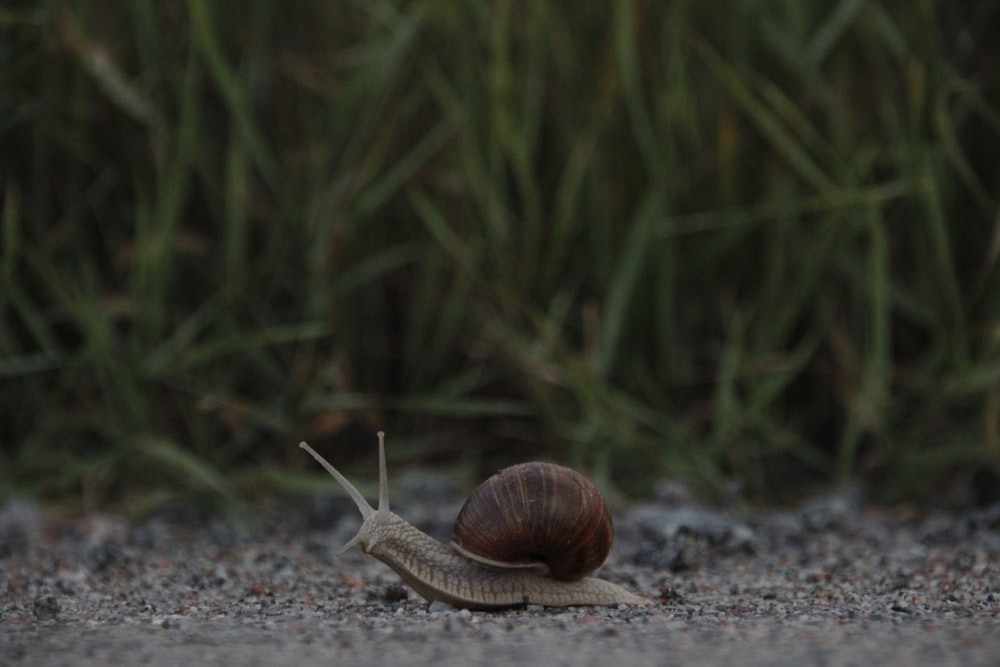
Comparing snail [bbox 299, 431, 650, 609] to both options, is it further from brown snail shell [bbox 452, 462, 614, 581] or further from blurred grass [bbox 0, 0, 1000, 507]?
blurred grass [bbox 0, 0, 1000, 507]

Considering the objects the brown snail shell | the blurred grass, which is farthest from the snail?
the blurred grass

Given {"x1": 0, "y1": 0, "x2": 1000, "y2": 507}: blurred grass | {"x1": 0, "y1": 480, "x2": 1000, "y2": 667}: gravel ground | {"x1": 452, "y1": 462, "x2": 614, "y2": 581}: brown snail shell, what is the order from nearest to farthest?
1. {"x1": 0, "y1": 480, "x2": 1000, "y2": 667}: gravel ground
2. {"x1": 452, "y1": 462, "x2": 614, "y2": 581}: brown snail shell
3. {"x1": 0, "y1": 0, "x2": 1000, "y2": 507}: blurred grass

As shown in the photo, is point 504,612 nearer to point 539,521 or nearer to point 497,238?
point 539,521

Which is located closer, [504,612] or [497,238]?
[504,612]

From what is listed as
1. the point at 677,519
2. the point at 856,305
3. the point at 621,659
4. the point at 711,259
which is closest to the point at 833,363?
the point at 856,305

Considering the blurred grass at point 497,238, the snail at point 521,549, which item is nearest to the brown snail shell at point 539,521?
the snail at point 521,549

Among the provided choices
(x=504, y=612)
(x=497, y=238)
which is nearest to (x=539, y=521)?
(x=504, y=612)

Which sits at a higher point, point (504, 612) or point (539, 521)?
point (539, 521)
